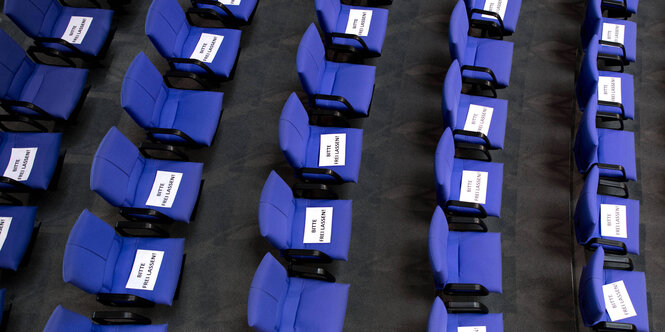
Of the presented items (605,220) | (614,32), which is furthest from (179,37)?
(614,32)

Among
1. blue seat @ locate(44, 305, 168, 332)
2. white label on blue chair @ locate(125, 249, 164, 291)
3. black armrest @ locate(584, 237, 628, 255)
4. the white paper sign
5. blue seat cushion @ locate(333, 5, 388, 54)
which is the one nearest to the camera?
blue seat @ locate(44, 305, 168, 332)

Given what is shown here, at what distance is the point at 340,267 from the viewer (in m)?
4.08

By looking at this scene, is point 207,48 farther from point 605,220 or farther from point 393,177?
point 605,220

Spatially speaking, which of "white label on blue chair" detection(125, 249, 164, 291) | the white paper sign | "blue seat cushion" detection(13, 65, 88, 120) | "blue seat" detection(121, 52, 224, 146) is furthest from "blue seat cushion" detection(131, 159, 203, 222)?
the white paper sign

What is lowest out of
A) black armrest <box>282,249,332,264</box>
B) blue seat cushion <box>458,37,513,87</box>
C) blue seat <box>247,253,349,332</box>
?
blue seat <box>247,253,349,332</box>

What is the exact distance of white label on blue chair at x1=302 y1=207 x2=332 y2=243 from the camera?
373 cm

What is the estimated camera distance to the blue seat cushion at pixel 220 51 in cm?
439

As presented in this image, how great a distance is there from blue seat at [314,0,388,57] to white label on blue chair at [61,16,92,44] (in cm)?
232

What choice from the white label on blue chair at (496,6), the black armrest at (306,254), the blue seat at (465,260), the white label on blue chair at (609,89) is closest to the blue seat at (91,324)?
the black armrest at (306,254)

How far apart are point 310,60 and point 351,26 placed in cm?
84

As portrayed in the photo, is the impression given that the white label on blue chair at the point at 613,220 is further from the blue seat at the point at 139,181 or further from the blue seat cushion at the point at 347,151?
the blue seat at the point at 139,181

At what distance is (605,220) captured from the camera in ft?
12.9

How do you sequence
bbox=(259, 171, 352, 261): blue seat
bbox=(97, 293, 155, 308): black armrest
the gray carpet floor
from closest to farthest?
bbox=(97, 293, 155, 308): black armrest
bbox=(259, 171, 352, 261): blue seat
the gray carpet floor

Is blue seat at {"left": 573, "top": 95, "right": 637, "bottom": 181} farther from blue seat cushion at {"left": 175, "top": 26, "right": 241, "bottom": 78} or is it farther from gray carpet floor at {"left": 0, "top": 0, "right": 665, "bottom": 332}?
blue seat cushion at {"left": 175, "top": 26, "right": 241, "bottom": 78}
